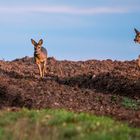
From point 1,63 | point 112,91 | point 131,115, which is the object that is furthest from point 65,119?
point 1,63

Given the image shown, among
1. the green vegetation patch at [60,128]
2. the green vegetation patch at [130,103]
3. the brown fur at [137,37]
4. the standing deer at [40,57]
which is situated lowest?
the green vegetation patch at [60,128]

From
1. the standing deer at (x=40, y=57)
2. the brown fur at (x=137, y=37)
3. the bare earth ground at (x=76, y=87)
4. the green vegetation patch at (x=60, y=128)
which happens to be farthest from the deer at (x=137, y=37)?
the green vegetation patch at (x=60, y=128)

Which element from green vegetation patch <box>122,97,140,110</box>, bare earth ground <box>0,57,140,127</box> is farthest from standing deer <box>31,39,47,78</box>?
green vegetation patch <box>122,97,140,110</box>

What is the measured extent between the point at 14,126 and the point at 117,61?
23.7 m

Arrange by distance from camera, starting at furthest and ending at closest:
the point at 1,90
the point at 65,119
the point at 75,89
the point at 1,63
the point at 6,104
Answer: the point at 1,63, the point at 75,89, the point at 1,90, the point at 6,104, the point at 65,119

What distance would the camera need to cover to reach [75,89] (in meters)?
26.8

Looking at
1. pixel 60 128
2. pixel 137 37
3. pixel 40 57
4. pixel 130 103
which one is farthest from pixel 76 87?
pixel 60 128

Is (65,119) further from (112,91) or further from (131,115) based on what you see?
(112,91)

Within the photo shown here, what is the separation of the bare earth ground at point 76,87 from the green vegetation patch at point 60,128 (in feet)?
7.14

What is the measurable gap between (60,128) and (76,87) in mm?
13018

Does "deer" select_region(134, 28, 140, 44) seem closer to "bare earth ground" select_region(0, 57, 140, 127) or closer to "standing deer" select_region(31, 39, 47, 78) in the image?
"bare earth ground" select_region(0, 57, 140, 127)

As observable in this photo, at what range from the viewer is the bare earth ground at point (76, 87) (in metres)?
22.2

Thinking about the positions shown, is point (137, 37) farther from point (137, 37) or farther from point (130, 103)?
point (130, 103)

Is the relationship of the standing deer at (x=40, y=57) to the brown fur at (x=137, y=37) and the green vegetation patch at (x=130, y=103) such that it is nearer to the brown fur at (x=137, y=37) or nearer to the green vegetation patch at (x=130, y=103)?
the brown fur at (x=137, y=37)
